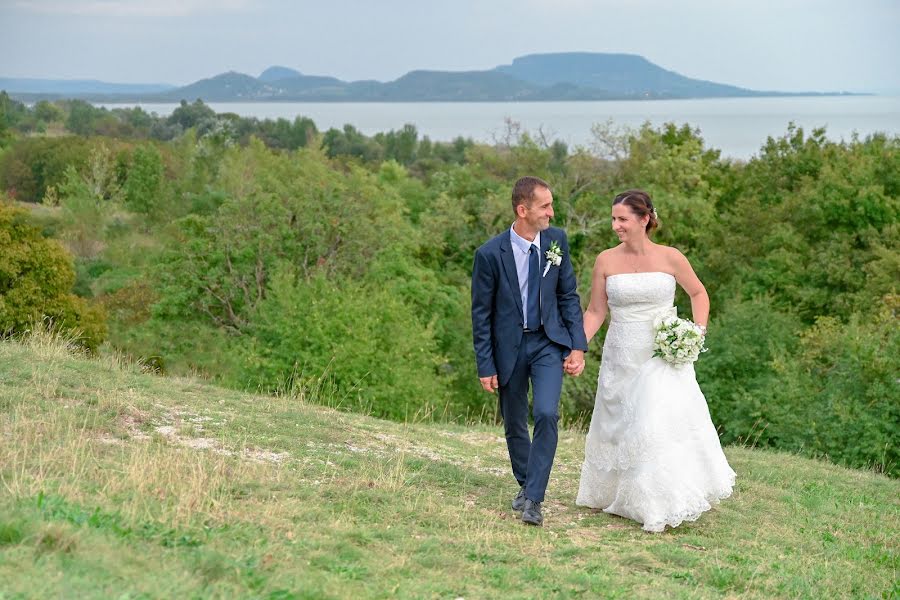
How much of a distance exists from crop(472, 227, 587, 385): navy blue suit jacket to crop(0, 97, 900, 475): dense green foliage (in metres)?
5.89

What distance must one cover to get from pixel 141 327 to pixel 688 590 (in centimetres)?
3328

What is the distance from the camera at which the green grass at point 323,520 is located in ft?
16.9

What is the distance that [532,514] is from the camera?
7.50 meters

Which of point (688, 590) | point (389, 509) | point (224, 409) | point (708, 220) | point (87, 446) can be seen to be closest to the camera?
point (688, 590)

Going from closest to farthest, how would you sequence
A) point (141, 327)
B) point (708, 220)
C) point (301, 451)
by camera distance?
point (301, 451) → point (141, 327) → point (708, 220)

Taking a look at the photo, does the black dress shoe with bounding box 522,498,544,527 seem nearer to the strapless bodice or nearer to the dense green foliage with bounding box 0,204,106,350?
the strapless bodice

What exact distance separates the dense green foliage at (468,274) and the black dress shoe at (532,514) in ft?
19.2

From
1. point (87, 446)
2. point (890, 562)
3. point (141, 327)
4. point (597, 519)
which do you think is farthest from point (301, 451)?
point (141, 327)

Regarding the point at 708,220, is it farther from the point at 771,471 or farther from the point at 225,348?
the point at 771,471

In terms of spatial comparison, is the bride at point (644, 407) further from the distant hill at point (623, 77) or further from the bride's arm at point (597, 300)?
the distant hill at point (623, 77)

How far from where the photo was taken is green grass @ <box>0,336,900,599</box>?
16.9 feet

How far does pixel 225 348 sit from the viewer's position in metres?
33.8

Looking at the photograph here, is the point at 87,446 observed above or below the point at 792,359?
A: above

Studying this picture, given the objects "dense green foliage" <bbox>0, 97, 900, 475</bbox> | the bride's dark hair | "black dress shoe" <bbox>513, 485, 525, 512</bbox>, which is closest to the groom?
"black dress shoe" <bbox>513, 485, 525, 512</bbox>
